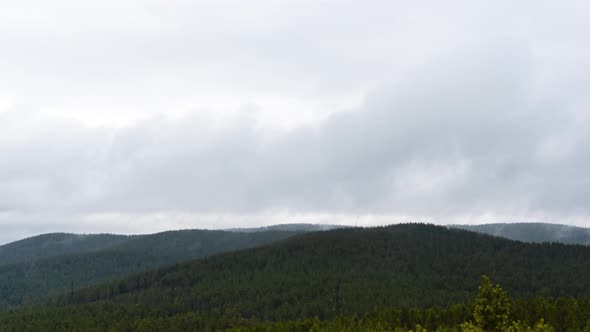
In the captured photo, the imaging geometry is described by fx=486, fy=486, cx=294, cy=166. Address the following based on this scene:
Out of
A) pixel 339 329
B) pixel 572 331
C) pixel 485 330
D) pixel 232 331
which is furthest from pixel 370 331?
pixel 232 331

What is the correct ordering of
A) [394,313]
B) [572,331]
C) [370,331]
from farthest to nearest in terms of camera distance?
[394,313]
[370,331]
[572,331]

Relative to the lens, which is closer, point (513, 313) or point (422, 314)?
point (513, 313)

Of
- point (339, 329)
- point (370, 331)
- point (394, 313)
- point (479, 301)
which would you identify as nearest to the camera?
point (479, 301)

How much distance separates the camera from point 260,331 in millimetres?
165875

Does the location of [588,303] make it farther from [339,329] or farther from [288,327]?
[288,327]

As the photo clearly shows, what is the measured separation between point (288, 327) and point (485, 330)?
111 m

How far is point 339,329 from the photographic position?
13338 cm

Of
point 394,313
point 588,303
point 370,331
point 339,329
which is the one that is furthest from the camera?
point 394,313

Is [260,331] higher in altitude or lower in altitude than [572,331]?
lower

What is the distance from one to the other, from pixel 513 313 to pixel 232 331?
9011 cm

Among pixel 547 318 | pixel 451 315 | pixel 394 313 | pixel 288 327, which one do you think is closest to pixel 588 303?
pixel 547 318

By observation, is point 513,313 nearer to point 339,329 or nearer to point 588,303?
point 588,303

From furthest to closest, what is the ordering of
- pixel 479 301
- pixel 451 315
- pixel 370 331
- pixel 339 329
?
pixel 451 315 < pixel 339 329 < pixel 370 331 < pixel 479 301

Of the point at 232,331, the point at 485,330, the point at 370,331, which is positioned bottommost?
the point at 232,331
